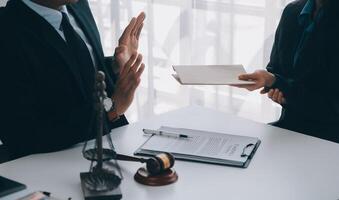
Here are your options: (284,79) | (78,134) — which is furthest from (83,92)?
(284,79)

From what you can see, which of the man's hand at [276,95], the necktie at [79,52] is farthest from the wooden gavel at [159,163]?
the man's hand at [276,95]

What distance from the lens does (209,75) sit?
186 cm

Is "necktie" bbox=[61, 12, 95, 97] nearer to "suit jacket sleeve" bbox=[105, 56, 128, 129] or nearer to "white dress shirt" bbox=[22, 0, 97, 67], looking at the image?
"white dress shirt" bbox=[22, 0, 97, 67]

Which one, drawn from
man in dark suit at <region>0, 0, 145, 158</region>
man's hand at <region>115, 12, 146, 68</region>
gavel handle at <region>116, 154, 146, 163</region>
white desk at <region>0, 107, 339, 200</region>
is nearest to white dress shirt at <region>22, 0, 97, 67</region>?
man in dark suit at <region>0, 0, 145, 158</region>

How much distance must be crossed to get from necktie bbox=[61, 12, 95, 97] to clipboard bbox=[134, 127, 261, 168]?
14.7 inches

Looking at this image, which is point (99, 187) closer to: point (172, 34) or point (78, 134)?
point (78, 134)

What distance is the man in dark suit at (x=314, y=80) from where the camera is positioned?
2102 mm

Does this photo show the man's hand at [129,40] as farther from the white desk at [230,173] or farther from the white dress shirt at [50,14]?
the white desk at [230,173]

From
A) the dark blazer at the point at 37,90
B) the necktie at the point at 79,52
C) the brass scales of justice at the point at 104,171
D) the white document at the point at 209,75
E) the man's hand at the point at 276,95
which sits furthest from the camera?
the man's hand at the point at 276,95

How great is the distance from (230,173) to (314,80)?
33.6 inches

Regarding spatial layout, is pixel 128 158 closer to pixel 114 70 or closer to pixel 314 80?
pixel 114 70

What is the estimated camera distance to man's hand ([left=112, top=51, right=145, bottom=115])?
1.71 metres

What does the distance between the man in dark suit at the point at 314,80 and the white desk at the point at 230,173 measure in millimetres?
364

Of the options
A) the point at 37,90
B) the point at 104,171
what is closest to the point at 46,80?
the point at 37,90
